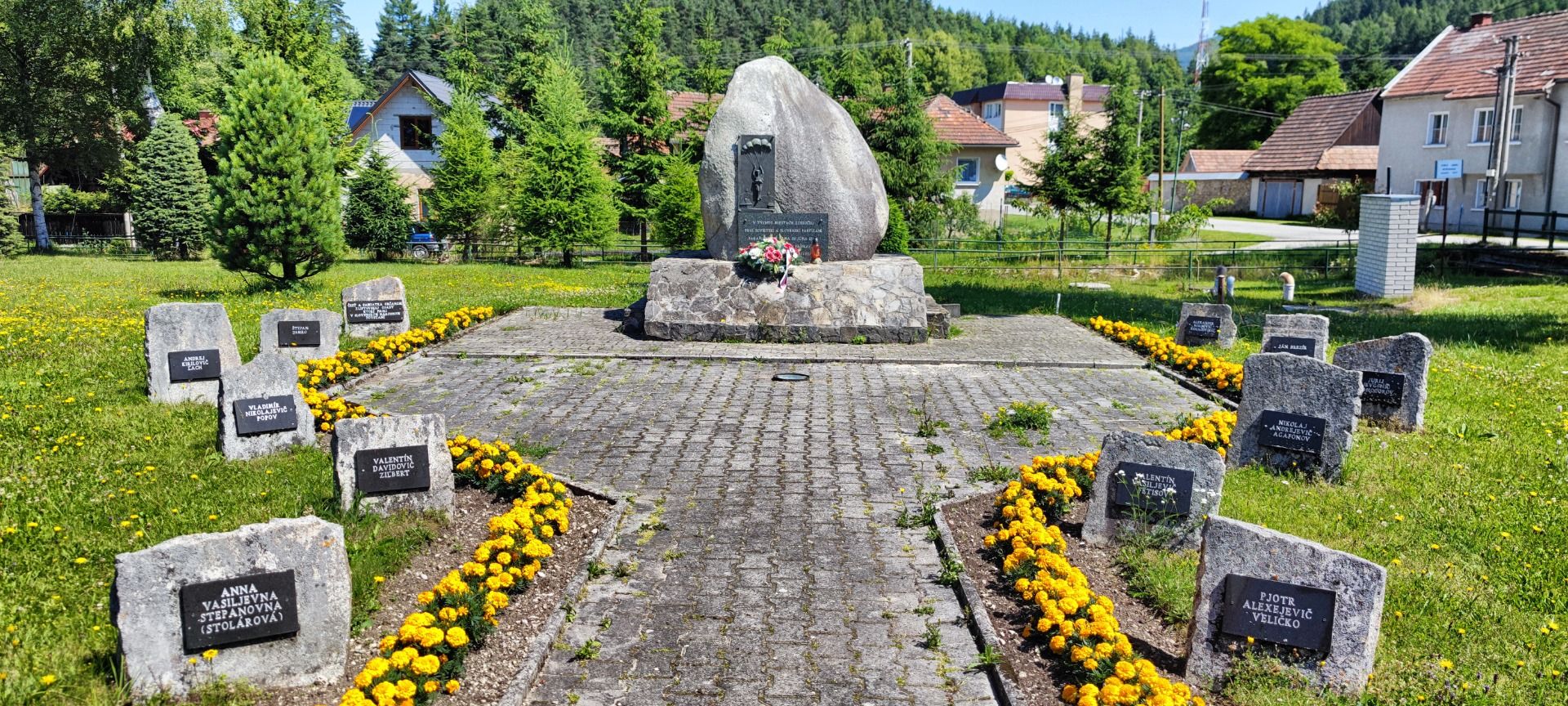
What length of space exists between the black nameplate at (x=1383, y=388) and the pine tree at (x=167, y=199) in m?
29.5

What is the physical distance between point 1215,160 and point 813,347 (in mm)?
56522

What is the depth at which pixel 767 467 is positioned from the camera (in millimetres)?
8203

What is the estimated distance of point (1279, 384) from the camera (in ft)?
25.5

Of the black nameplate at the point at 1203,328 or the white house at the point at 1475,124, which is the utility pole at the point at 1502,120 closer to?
the white house at the point at 1475,124

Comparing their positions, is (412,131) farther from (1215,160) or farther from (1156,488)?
(1215,160)

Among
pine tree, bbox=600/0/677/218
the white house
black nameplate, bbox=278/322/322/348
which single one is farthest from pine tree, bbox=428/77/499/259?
the white house

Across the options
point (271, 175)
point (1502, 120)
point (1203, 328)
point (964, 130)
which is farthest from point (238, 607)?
point (964, 130)

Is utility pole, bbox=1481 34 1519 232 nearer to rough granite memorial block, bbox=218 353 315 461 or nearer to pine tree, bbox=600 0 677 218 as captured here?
pine tree, bbox=600 0 677 218

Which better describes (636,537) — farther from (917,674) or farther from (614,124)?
(614,124)

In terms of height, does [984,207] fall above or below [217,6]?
below

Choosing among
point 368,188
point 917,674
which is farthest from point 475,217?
point 917,674

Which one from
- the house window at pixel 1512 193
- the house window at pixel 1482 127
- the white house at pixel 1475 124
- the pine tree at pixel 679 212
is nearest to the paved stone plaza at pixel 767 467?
the pine tree at pixel 679 212

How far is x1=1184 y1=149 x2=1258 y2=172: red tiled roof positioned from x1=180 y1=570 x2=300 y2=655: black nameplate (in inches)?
2535

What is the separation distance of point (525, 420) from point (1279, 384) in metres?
6.33
